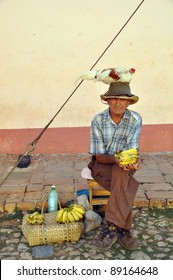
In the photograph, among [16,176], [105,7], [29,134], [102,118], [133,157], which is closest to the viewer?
[133,157]

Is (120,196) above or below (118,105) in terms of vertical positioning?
below

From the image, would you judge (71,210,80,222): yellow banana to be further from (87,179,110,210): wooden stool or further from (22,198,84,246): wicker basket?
(87,179,110,210): wooden stool

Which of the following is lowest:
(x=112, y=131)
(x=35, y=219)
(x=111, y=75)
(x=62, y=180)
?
(x=35, y=219)

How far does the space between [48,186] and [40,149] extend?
1.41 m

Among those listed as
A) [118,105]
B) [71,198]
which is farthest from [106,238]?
[118,105]

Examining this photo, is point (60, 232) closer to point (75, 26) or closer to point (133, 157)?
point (133, 157)

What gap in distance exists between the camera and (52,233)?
3572 millimetres

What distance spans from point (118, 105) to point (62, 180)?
1953 mm

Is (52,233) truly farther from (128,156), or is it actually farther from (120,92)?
(120,92)

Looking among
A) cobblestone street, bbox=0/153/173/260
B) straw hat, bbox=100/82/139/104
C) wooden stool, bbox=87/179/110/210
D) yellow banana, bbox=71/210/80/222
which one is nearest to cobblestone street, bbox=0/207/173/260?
cobblestone street, bbox=0/153/173/260

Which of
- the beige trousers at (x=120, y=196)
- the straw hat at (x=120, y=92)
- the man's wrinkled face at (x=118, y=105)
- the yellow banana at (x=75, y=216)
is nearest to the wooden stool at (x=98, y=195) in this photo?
the yellow banana at (x=75, y=216)

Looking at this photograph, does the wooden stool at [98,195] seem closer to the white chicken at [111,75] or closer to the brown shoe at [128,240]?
the brown shoe at [128,240]

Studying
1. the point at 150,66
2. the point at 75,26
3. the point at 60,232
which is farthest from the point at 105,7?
the point at 60,232

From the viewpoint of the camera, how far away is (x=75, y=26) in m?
5.73
